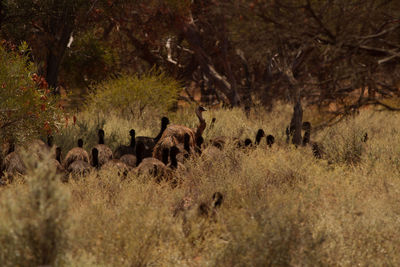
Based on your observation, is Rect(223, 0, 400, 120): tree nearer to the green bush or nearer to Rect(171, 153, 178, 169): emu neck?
Rect(171, 153, 178, 169): emu neck

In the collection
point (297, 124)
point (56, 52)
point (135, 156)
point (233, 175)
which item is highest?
point (56, 52)

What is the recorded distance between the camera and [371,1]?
7.68 metres

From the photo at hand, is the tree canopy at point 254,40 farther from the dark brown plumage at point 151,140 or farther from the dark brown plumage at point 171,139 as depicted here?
the dark brown plumage at point 151,140

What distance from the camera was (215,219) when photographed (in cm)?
587

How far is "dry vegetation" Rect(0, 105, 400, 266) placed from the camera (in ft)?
12.8

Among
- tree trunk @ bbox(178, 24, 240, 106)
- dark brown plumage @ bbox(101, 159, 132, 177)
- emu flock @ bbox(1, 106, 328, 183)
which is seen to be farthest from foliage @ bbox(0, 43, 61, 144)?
tree trunk @ bbox(178, 24, 240, 106)

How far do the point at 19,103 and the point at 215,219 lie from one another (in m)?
4.39

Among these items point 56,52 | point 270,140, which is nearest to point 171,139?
point 270,140

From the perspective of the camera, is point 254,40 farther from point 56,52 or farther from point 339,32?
point 56,52

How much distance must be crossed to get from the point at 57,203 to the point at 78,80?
16416 millimetres

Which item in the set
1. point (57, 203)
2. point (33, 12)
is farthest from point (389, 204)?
point (33, 12)

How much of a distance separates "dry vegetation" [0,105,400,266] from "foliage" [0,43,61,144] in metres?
1.91

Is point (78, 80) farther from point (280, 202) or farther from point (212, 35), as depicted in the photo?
point (280, 202)

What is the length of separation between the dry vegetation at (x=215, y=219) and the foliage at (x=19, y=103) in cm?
191
